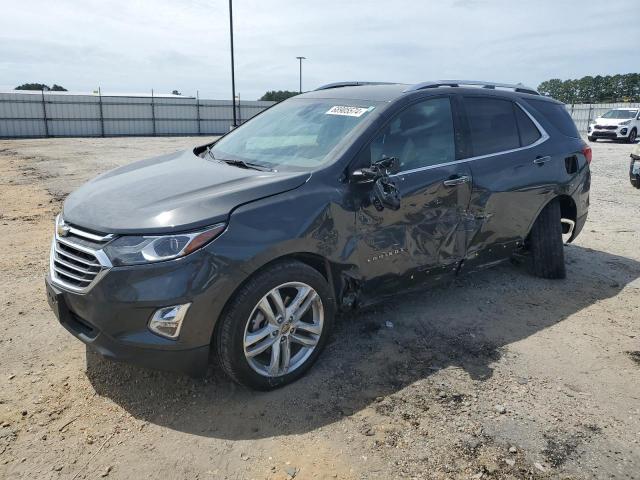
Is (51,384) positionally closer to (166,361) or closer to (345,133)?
(166,361)

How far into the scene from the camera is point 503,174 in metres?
4.36

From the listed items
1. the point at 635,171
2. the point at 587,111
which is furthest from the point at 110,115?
the point at 587,111

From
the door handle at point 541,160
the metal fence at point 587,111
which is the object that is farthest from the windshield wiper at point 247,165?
the metal fence at point 587,111

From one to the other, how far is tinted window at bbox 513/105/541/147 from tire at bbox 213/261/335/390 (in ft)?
8.51

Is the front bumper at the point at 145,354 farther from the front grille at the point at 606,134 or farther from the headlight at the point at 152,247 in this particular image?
the front grille at the point at 606,134

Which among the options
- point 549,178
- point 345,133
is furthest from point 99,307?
point 549,178

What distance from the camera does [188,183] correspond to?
3.21m

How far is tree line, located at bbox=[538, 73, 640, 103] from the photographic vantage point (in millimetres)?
65688

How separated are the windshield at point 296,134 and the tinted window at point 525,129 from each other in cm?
170

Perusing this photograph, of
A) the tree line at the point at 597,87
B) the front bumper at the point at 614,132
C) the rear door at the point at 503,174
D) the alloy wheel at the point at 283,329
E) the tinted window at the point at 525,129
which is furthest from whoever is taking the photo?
the tree line at the point at 597,87

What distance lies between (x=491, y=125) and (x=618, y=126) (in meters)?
23.2

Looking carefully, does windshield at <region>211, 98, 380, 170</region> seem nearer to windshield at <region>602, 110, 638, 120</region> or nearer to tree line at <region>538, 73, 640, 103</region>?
windshield at <region>602, 110, 638, 120</region>

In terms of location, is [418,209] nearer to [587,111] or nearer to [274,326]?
[274,326]

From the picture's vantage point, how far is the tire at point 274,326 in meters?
2.86
